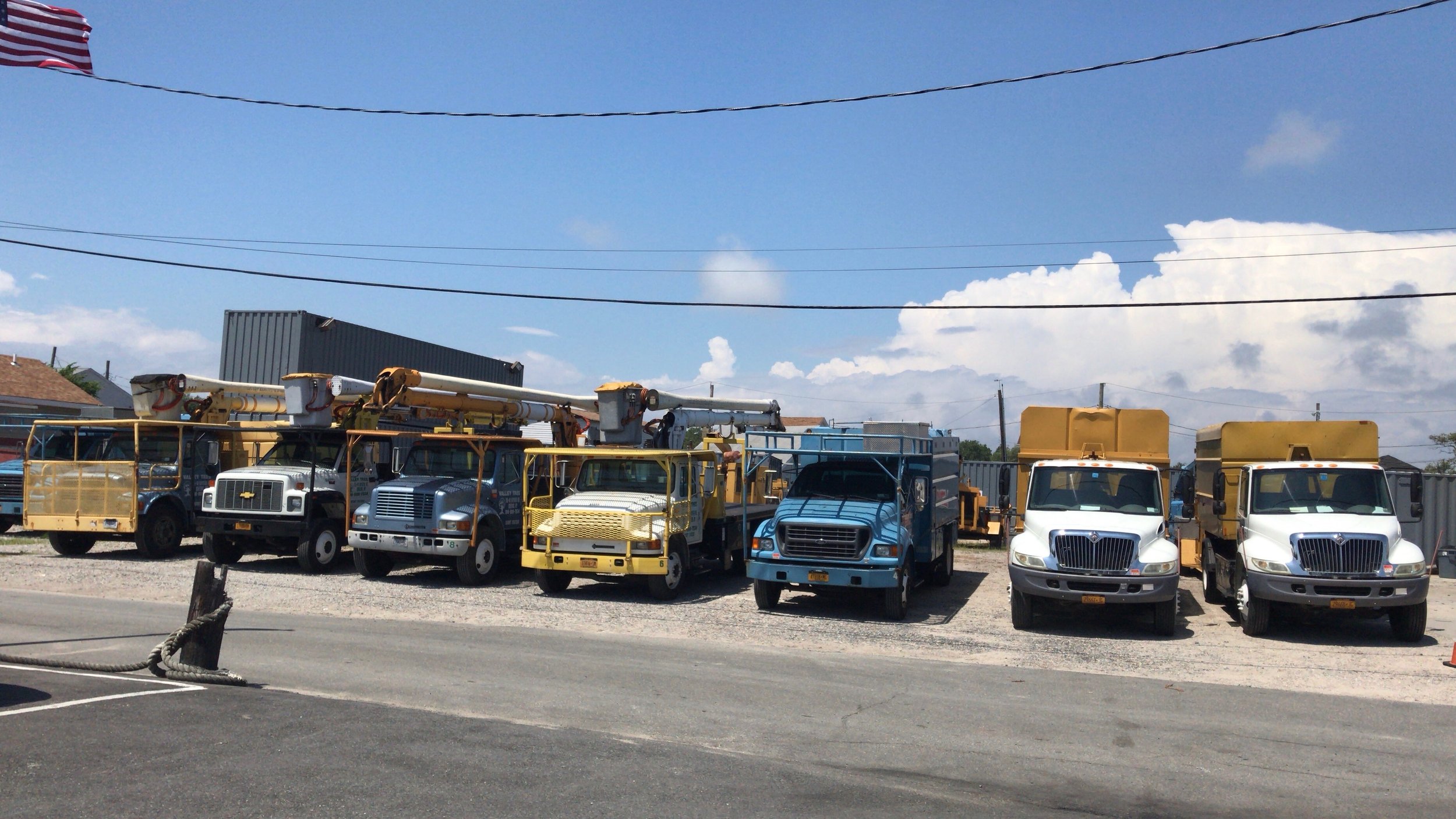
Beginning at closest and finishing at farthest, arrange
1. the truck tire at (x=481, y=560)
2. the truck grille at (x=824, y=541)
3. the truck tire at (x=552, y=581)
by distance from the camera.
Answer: the truck grille at (x=824, y=541), the truck tire at (x=552, y=581), the truck tire at (x=481, y=560)

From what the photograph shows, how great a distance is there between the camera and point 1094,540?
1322cm

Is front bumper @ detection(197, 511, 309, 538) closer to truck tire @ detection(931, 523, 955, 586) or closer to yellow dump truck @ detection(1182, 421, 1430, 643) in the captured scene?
truck tire @ detection(931, 523, 955, 586)

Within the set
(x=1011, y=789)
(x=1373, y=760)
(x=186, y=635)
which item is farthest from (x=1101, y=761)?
(x=186, y=635)

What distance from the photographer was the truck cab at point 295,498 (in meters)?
18.2

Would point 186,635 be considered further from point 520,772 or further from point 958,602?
point 958,602

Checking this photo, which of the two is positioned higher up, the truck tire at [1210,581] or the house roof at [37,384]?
the house roof at [37,384]

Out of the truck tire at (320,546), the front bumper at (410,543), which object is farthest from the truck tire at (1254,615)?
the truck tire at (320,546)

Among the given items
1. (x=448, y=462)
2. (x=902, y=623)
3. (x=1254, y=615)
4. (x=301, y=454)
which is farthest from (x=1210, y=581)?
(x=301, y=454)

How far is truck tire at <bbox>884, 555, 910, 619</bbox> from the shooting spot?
14.2 m

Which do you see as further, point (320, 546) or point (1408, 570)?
point (320, 546)

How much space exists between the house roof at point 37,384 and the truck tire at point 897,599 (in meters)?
35.0

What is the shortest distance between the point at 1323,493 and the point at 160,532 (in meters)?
19.7

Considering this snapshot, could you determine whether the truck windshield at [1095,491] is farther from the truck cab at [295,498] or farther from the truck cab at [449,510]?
A: the truck cab at [295,498]

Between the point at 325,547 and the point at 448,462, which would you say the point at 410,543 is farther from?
the point at 325,547
